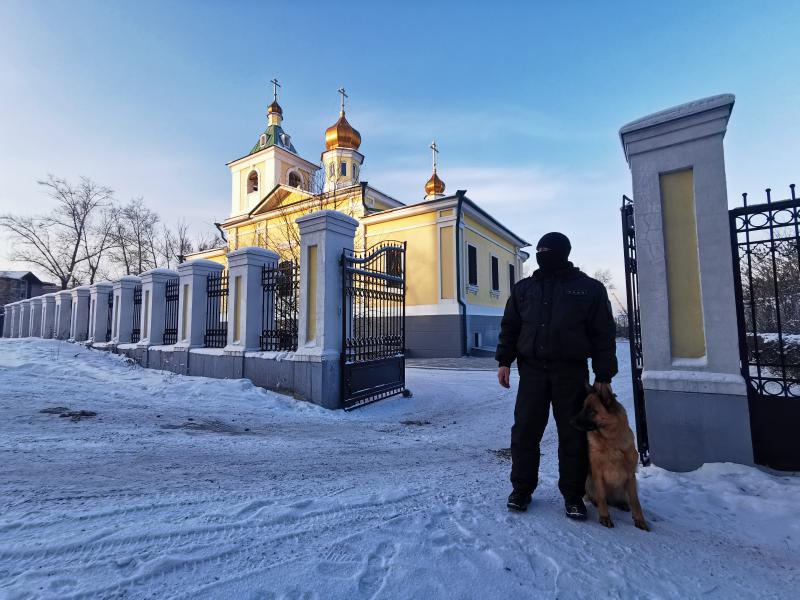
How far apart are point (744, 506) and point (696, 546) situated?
718 mm

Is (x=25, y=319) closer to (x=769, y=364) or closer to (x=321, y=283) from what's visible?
(x=321, y=283)

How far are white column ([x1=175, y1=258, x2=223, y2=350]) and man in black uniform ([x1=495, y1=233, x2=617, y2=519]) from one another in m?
7.77

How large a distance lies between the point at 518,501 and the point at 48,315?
19798 mm

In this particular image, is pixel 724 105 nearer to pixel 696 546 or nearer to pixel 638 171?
pixel 638 171

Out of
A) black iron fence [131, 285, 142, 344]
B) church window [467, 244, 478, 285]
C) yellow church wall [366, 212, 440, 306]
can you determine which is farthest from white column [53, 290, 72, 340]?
church window [467, 244, 478, 285]

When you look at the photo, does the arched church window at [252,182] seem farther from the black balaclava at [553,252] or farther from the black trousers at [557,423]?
the black trousers at [557,423]

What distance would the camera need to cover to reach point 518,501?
2582 millimetres

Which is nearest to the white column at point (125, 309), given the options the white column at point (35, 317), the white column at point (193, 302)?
the white column at point (193, 302)

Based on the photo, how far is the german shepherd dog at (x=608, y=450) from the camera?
94.3 inches

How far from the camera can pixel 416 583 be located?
5.91 feet

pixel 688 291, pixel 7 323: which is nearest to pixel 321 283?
pixel 688 291

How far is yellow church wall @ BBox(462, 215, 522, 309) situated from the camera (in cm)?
1700

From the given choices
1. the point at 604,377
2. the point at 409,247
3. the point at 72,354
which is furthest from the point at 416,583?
the point at 409,247

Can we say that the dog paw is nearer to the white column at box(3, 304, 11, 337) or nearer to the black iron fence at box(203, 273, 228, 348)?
the black iron fence at box(203, 273, 228, 348)
